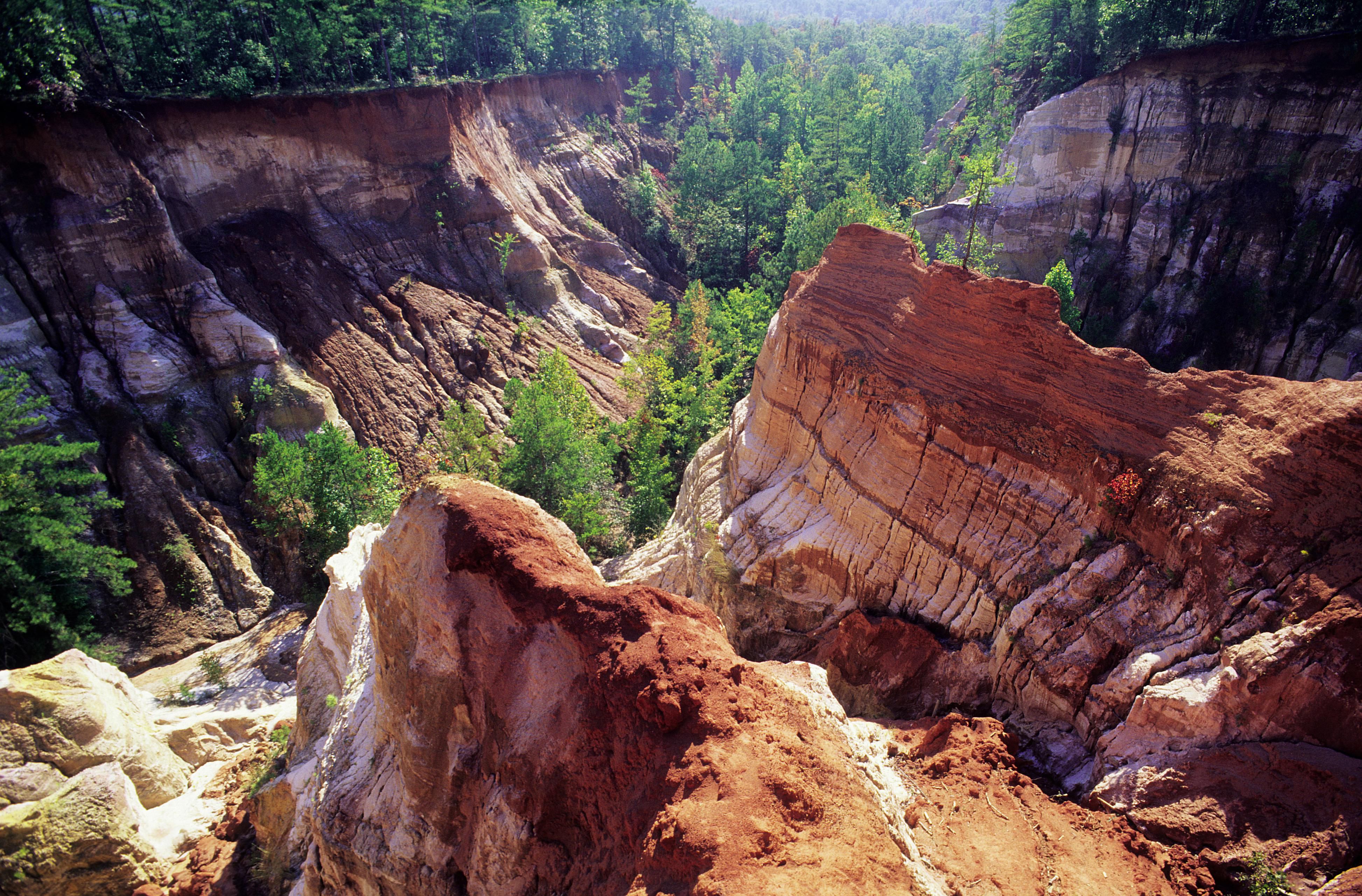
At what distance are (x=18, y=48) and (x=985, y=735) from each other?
3557 centimetres

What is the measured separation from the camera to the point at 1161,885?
7957 mm

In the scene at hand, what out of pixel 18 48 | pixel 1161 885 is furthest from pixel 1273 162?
pixel 18 48

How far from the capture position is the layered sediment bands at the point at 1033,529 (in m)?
9.09

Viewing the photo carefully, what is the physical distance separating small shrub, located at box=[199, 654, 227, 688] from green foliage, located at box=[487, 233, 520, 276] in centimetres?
2293

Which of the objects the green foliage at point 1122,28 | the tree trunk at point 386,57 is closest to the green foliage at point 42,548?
the tree trunk at point 386,57

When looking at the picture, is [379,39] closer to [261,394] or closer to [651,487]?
[261,394]

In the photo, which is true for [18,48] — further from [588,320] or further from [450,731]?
[450,731]

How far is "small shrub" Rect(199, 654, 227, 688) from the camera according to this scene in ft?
69.2

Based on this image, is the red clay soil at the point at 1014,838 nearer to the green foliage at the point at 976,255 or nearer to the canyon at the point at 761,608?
the canyon at the point at 761,608

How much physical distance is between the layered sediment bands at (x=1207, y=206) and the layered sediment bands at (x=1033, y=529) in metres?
21.3

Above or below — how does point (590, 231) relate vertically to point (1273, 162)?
below

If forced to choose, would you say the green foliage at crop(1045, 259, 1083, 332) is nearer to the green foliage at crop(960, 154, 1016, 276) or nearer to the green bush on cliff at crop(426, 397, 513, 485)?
the green foliage at crop(960, 154, 1016, 276)

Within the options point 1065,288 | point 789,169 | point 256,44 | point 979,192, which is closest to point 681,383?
point 979,192

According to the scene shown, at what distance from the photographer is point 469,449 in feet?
82.3
